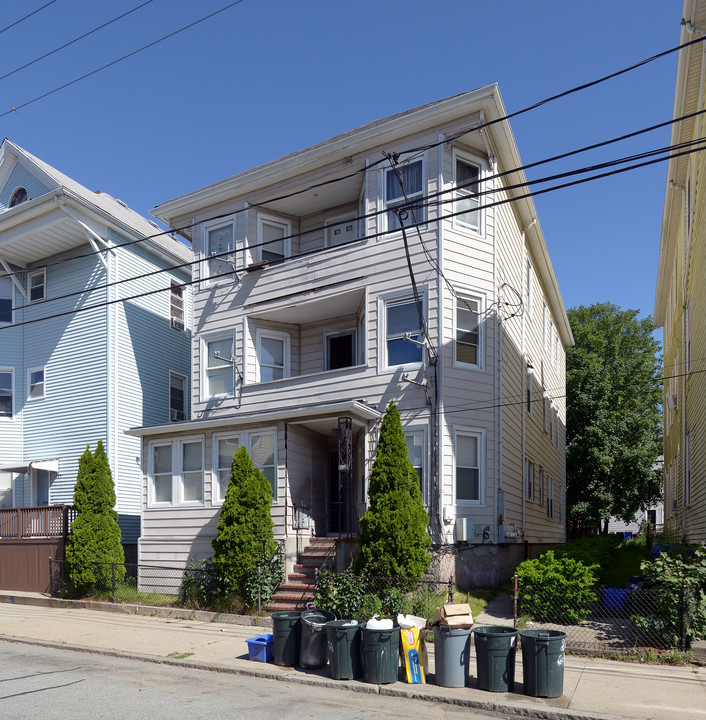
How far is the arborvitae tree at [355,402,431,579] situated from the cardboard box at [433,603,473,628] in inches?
144

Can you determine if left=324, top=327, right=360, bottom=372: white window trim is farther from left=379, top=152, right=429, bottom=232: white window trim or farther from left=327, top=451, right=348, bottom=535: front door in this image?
left=379, top=152, right=429, bottom=232: white window trim

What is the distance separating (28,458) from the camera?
78.5ft

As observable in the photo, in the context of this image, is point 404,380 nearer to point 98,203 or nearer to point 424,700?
point 424,700

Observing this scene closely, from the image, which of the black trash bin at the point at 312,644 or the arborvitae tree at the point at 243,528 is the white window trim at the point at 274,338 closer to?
the arborvitae tree at the point at 243,528

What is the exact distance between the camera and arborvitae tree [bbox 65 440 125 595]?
17.6 metres

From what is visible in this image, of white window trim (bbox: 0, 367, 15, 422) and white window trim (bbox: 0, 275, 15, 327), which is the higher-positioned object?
white window trim (bbox: 0, 275, 15, 327)

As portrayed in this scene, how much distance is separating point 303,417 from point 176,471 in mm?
4043

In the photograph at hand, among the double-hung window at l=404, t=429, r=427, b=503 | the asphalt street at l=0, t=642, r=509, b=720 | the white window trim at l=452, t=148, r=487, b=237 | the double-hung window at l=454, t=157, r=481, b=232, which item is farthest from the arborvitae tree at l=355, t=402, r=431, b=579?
the double-hung window at l=454, t=157, r=481, b=232

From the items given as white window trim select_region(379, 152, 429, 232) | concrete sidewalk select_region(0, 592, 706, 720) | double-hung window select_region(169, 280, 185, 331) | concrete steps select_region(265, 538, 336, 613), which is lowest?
concrete sidewalk select_region(0, 592, 706, 720)

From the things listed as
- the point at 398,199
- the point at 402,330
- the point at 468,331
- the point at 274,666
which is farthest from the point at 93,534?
the point at 398,199

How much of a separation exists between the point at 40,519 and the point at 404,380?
1040 centimetres

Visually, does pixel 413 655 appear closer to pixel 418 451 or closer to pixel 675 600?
pixel 675 600

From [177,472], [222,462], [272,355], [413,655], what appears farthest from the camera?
[272,355]

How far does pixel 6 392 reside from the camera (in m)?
24.4
